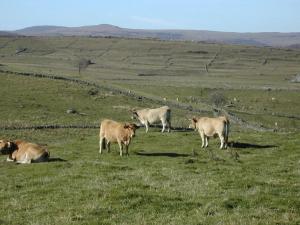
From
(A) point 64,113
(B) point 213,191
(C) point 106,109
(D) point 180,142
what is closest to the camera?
(B) point 213,191

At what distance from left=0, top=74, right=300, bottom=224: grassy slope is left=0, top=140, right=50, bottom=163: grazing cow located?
62cm

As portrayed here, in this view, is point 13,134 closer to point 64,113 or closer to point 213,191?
point 64,113

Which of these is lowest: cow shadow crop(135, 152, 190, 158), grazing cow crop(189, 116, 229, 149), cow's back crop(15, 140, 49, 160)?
cow shadow crop(135, 152, 190, 158)

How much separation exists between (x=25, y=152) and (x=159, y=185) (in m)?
8.86

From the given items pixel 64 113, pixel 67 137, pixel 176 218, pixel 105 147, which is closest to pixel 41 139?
pixel 67 137

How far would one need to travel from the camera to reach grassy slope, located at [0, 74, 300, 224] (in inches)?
506

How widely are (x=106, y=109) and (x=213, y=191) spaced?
39545 millimetres

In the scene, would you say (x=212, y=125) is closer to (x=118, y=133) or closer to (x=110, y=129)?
(x=118, y=133)

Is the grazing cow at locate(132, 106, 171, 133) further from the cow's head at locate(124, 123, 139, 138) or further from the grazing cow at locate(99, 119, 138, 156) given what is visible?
the cow's head at locate(124, 123, 139, 138)

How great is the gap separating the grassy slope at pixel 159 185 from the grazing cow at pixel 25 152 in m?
0.62

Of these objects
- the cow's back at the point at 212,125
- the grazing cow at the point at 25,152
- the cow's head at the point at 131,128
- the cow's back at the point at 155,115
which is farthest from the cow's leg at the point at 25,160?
the cow's back at the point at 155,115

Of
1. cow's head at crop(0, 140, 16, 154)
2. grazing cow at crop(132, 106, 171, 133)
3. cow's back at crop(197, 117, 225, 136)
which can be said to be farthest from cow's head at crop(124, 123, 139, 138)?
grazing cow at crop(132, 106, 171, 133)

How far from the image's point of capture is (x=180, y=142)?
29.1m

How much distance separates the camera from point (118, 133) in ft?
81.7
